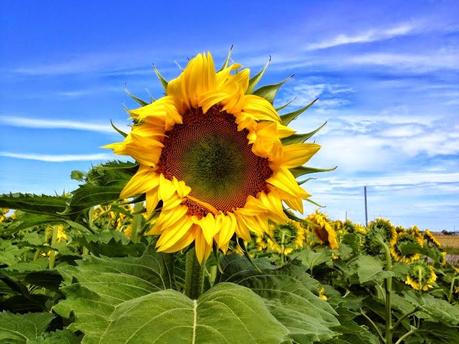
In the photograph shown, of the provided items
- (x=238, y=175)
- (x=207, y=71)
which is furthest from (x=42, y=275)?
(x=207, y=71)

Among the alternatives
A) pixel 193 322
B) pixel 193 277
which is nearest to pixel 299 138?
pixel 193 277

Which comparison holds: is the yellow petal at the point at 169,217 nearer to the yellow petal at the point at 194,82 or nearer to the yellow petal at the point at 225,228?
the yellow petal at the point at 225,228

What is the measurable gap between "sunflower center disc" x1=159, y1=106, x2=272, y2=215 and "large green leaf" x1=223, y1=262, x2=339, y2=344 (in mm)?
243

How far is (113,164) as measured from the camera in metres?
1.74

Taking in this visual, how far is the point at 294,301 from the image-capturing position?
1.66 m

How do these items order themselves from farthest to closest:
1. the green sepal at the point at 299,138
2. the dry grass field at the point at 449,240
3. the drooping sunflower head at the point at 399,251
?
the dry grass field at the point at 449,240 → the drooping sunflower head at the point at 399,251 → the green sepal at the point at 299,138

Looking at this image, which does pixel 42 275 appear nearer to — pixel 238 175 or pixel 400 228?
pixel 238 175

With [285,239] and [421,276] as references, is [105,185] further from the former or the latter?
[421,276]

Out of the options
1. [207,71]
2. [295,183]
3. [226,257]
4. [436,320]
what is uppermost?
[207,71]

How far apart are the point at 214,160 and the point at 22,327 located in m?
0.76

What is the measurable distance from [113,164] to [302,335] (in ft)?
2.40

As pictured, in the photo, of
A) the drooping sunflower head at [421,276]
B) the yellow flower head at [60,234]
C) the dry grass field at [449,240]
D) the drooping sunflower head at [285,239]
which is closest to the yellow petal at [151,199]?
the yellow flower head at [60,234]

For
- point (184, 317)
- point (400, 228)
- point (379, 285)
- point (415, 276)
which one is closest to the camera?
point (184, 317)

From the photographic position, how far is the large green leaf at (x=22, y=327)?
169cm
